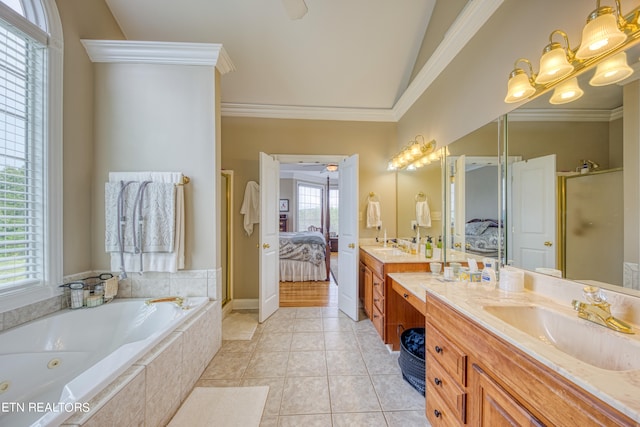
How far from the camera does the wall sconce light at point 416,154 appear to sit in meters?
2.60

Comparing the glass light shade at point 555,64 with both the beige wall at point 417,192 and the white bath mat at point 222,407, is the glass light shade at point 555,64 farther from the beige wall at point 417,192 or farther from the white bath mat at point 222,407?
the white bath mat at point 222,407

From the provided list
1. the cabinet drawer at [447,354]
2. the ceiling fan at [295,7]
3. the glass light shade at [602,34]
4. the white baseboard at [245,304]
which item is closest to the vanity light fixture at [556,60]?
the glass light shade at [602,34]

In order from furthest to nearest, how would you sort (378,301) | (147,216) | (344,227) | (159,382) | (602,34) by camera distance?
(344,227) < (378,301) < (147,216) < (159,382) < (602,34)

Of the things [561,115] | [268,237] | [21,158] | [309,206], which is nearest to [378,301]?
Result: [268,237]

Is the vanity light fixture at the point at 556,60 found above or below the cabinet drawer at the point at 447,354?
above

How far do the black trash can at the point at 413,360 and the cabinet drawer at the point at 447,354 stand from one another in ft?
1.34

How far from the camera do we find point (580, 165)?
1.13 metres

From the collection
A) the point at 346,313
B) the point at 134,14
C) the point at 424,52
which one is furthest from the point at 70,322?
the point at 424,52

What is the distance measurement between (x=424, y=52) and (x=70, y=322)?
419cm

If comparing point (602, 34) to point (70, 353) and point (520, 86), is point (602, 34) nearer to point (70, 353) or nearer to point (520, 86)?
point (520, 86)

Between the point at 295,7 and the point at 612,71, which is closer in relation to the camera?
the point at 612,71

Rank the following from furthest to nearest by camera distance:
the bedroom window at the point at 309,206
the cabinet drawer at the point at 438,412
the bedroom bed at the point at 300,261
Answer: the bedroom window at the point at 309,206, the bedroom bed at the point at 300,261, the cabinet drawer at the point at 438,412

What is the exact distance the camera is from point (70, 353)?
167cm

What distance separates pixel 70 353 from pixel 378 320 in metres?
2.57
